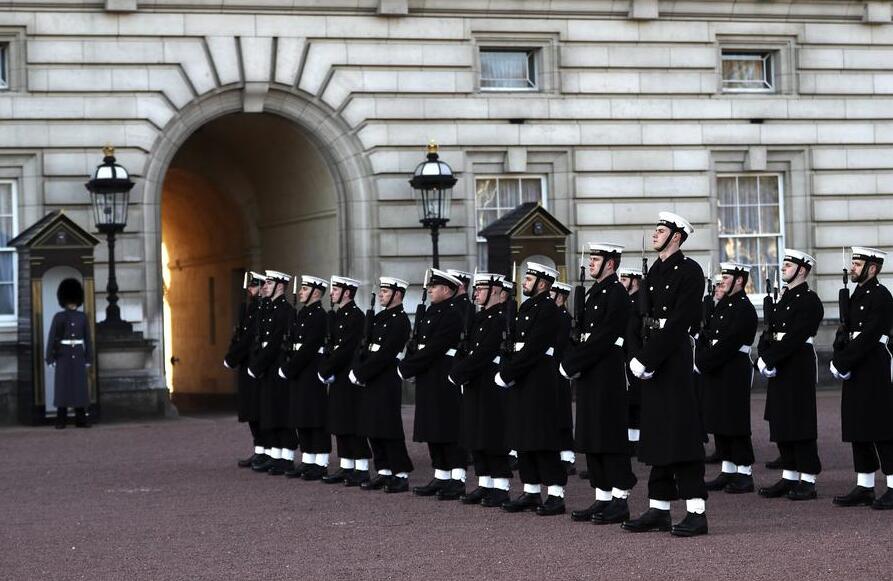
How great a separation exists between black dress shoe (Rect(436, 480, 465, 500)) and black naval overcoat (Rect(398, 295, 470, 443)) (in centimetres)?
32

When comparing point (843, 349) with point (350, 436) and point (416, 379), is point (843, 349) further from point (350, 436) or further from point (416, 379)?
point (350, 436)

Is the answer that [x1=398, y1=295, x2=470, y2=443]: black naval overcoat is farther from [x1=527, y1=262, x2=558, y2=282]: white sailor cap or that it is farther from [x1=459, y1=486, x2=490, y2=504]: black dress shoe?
[x1=527, y1=262, x2=558, y2=282]: white sailor cap

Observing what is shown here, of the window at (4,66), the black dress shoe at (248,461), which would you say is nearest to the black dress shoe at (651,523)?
the black dress shoe at (248,461)

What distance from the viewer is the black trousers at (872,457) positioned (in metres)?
11.5

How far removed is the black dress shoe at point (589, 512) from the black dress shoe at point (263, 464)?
4309 mm

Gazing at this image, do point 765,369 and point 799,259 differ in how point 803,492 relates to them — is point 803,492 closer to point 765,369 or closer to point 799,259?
point 765,369

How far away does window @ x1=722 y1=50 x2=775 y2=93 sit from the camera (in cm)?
2297

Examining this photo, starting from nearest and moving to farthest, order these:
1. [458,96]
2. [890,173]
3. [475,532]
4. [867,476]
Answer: [475,532] < [867,476] < [458,96] < [890,173]

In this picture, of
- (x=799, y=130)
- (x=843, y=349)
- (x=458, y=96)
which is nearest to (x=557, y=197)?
(x=458, y=96)

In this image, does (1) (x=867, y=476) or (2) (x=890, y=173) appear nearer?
(1) (x=867, y=476)

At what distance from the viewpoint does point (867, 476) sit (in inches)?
451

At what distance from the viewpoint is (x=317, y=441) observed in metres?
14.1

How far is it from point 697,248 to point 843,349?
1091cm

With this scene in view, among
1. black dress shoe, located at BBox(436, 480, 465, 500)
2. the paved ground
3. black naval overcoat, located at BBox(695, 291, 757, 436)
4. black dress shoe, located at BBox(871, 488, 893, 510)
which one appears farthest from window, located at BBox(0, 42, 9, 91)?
black dress shoe, located at BBox(871, 488, 893, 510)
